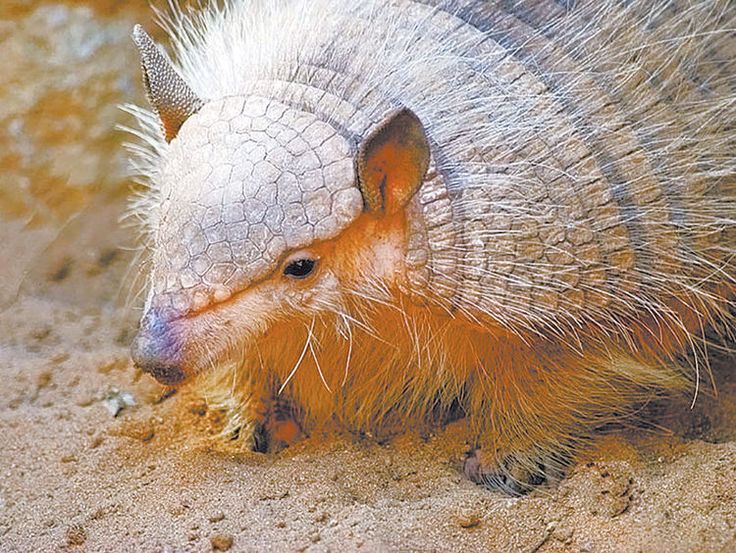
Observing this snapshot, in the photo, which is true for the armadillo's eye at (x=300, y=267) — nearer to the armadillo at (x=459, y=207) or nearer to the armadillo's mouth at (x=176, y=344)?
the armadillo at (x=459, y=207)

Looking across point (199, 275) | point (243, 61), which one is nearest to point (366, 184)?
point (199, 275)

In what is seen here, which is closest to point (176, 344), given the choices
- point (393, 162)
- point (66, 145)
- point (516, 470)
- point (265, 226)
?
point (265, 226)

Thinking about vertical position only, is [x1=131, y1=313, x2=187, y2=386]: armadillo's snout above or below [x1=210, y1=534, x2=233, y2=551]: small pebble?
above

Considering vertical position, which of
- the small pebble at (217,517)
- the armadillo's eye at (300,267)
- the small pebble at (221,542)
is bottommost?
the small pebble at (221,542)

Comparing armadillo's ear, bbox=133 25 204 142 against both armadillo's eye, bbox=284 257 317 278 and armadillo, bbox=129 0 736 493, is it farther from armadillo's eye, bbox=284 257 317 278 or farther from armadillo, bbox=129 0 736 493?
armadillo's eye, bbox=284 257 317 278

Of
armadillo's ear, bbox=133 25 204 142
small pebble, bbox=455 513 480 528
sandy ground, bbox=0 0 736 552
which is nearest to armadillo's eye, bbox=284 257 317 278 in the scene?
armadillo's ear, bbox=133 25 204 142

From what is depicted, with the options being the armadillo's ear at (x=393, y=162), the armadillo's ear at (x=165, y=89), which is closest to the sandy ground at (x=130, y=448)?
the armadillo's ear at (x=393, y=162)

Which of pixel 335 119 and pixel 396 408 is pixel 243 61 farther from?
pixel 396 408
